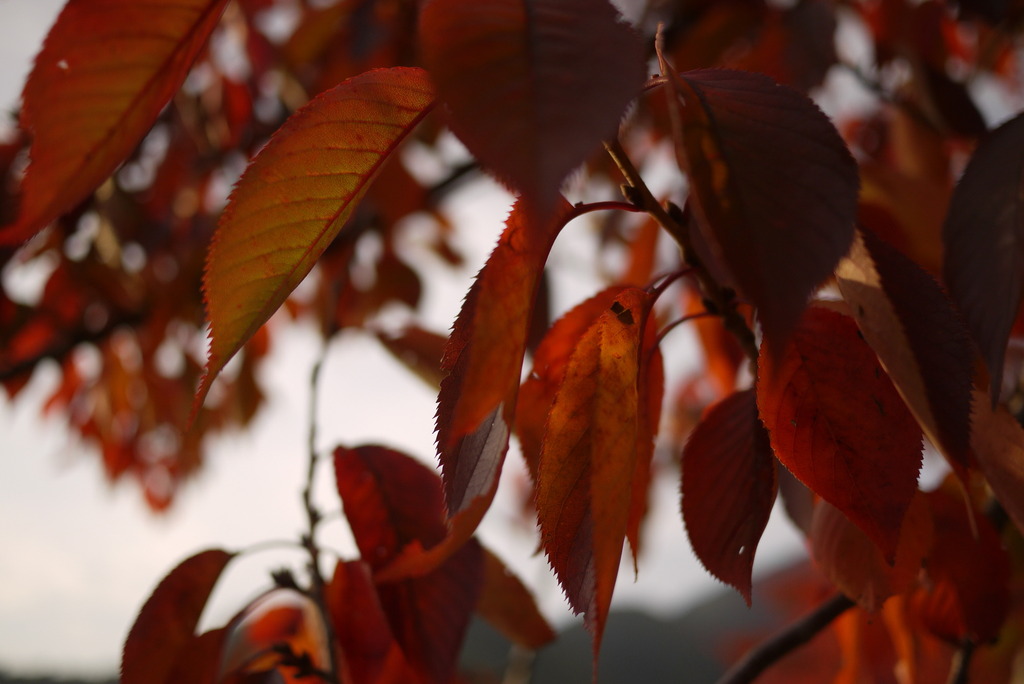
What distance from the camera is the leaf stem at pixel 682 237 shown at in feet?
1.22

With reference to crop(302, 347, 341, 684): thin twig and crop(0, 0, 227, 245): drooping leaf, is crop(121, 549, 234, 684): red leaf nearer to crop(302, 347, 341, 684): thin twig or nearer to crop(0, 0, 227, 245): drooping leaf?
crop(302, 347, 341, 684): thin twig

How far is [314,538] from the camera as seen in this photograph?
2.30 feet

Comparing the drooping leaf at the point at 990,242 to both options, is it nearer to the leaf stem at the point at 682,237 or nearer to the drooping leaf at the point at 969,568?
the leaf stem at the point at 682,237

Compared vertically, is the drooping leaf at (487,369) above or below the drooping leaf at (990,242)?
above

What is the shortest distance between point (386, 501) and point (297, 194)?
296 mm

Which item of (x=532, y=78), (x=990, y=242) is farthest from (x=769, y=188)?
(x=990, y=242)

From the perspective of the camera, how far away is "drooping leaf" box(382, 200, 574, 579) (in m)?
0.24

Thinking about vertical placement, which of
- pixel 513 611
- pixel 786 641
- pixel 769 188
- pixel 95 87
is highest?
pixel 95 87

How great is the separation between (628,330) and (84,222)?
4.49ft

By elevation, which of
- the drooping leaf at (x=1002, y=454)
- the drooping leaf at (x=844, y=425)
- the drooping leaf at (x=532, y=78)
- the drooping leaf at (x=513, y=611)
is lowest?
the drooping leaf at (x=513, y=611)

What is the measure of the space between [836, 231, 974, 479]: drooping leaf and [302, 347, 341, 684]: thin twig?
0.44 metres

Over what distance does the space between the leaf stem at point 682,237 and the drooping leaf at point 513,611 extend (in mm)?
299

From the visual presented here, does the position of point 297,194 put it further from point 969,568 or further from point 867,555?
point 969,568

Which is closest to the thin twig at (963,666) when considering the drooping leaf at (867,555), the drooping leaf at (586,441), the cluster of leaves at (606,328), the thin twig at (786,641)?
the cluster of leaves at (606,328)
